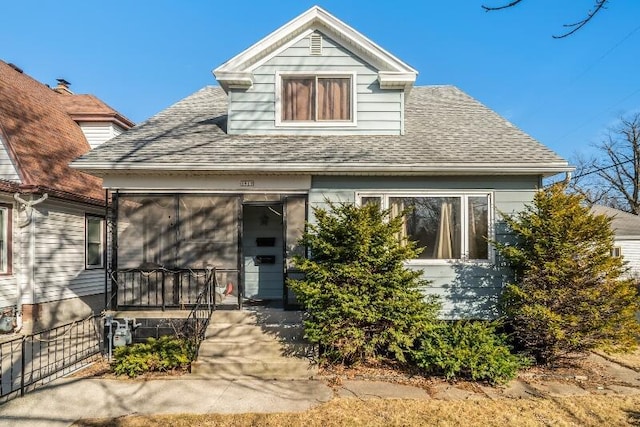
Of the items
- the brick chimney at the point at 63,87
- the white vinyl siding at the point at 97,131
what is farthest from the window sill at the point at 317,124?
the brick chimney at the point at 63,87

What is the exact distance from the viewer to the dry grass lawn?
15.5 feet

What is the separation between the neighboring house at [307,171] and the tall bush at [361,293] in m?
1.15

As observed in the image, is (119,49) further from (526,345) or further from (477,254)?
(526,345)

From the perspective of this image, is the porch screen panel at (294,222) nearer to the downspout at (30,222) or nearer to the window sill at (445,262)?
the window sill at (445,262)

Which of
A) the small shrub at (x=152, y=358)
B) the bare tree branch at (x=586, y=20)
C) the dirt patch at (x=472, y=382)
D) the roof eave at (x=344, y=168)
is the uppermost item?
the bare tree branch at (x=586, y=20)

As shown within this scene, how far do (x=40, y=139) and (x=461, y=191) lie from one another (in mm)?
10802

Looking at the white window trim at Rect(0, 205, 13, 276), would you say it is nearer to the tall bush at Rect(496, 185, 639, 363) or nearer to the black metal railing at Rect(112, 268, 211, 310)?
the black metal railing at Rect(112, 268, 211, 310)

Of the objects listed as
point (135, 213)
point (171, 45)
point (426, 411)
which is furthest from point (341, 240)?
point (171, 45)

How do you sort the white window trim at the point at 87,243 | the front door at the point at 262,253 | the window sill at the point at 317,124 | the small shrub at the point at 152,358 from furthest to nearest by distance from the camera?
the white window trim at the point at 87,243 < the front door at the point at 262,253 < the window sill at the point at 317,124 < the small shrub at the point at 152,358

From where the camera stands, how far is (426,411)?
5043 millimetres

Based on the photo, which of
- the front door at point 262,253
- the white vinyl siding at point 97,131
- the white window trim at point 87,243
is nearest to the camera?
the front door at point 262,253

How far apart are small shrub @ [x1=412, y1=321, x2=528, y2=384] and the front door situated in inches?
156

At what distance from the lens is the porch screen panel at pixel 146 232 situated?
7863 mm

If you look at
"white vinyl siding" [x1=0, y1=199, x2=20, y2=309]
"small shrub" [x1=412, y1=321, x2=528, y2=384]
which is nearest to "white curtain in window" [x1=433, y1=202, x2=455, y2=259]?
"small shrub" [x1=412, y1=321, x2=528, y2=384]
